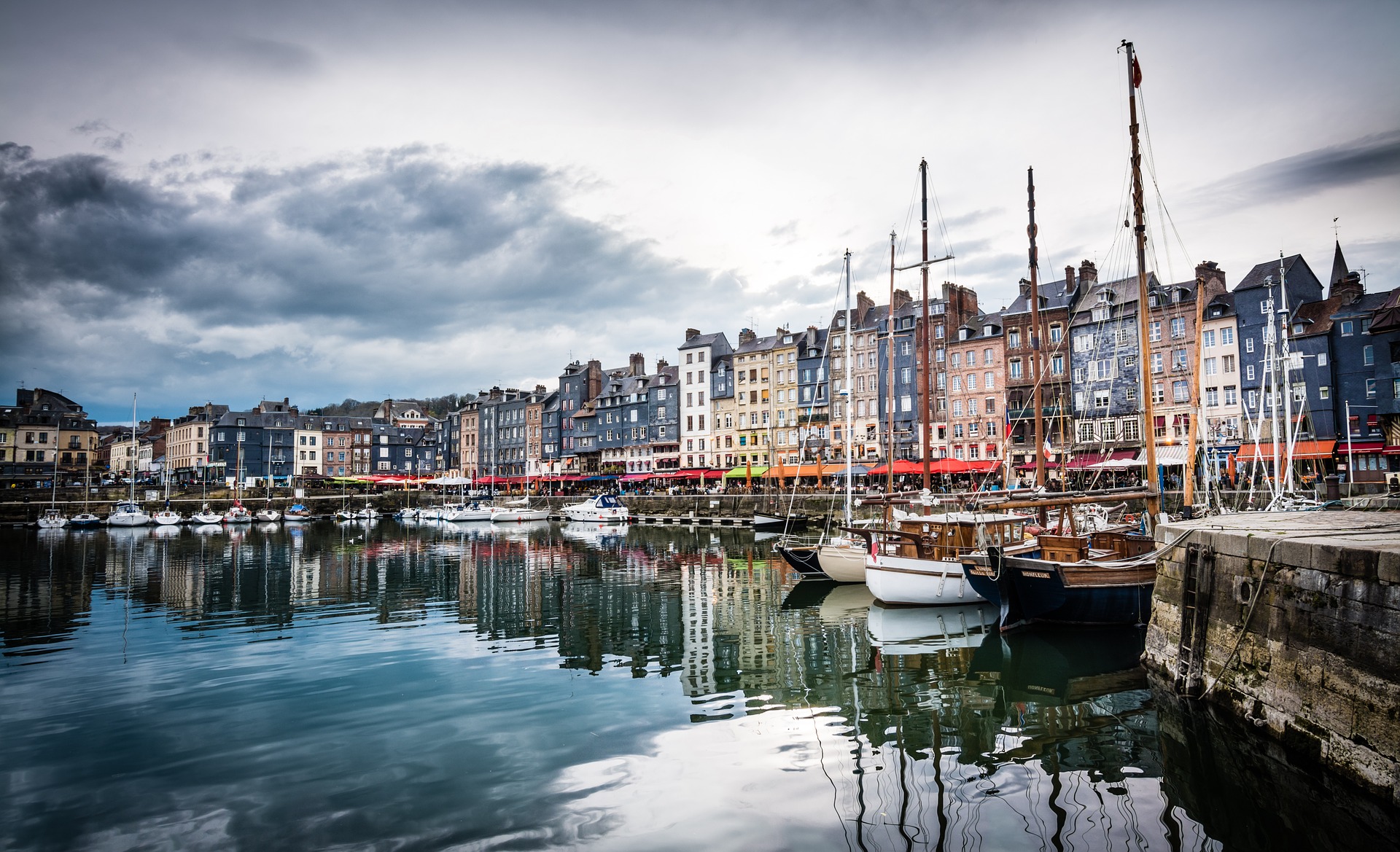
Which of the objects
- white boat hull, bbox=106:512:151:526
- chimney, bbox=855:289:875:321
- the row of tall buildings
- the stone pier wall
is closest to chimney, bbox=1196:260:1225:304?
the row of tall buildings

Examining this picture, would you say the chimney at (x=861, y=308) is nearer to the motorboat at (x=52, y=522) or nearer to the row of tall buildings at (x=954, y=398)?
the row of tall buildings at (x=954, y=398)

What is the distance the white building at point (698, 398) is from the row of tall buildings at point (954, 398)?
0.24 meters

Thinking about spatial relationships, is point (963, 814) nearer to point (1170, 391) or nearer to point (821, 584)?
point (821, 584)

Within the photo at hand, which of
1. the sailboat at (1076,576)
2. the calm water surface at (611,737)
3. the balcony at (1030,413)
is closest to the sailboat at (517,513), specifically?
the balcony at (1030,413)

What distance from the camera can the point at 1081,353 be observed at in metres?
59.4

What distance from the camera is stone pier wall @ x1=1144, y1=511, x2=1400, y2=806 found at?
26.4 feet

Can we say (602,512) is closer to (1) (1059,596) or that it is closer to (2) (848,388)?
(2) (848,388)

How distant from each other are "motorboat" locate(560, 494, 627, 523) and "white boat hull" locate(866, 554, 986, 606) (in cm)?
4970

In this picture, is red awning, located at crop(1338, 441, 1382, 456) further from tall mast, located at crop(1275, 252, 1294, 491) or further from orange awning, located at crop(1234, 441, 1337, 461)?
tall mast, located at crop(1275, 252, 1294, 491)

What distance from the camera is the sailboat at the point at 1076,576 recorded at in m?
18.7

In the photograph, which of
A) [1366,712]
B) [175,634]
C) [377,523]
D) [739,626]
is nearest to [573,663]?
[739,626]

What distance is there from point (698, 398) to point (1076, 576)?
72.0 m

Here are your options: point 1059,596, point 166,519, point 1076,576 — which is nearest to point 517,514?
point 166,519

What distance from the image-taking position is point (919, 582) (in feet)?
75.8
